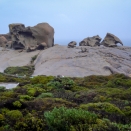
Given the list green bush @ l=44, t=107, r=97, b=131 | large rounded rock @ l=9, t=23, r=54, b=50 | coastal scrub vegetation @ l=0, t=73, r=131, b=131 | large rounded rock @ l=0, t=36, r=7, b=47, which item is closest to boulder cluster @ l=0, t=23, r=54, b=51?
large rounded rock @ l=9, t=23, r=54, b=50

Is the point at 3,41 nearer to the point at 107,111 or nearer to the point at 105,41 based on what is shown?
the point at 105,41

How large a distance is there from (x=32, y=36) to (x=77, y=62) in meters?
23.8

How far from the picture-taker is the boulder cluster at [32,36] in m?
62.8

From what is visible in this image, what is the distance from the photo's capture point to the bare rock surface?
38.1 metres

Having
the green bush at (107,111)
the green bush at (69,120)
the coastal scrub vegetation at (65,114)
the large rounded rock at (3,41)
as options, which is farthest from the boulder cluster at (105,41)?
the green bush at (69,120)

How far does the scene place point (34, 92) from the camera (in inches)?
530

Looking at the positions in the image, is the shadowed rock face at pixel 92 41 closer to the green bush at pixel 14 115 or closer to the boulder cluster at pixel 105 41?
the boulder cluster at pixel 105 41

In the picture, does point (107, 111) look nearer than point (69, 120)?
No

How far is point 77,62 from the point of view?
138 ft

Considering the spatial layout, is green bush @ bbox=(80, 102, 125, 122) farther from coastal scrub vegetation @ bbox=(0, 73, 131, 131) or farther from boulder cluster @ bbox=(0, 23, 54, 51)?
boulder cluster @ bbox=(0, 23, 54, 51)

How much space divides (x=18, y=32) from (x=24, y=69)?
17824 millimetres

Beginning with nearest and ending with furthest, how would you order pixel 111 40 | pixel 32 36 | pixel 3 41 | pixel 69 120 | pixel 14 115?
1. pixel 69 120
2. pixel 14 115
3. pixel 32 36
4. pixel 111 40
5. pixel 3 41

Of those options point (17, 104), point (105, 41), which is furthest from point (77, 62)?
point (17, 104)

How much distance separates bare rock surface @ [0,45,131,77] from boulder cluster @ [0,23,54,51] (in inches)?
185
